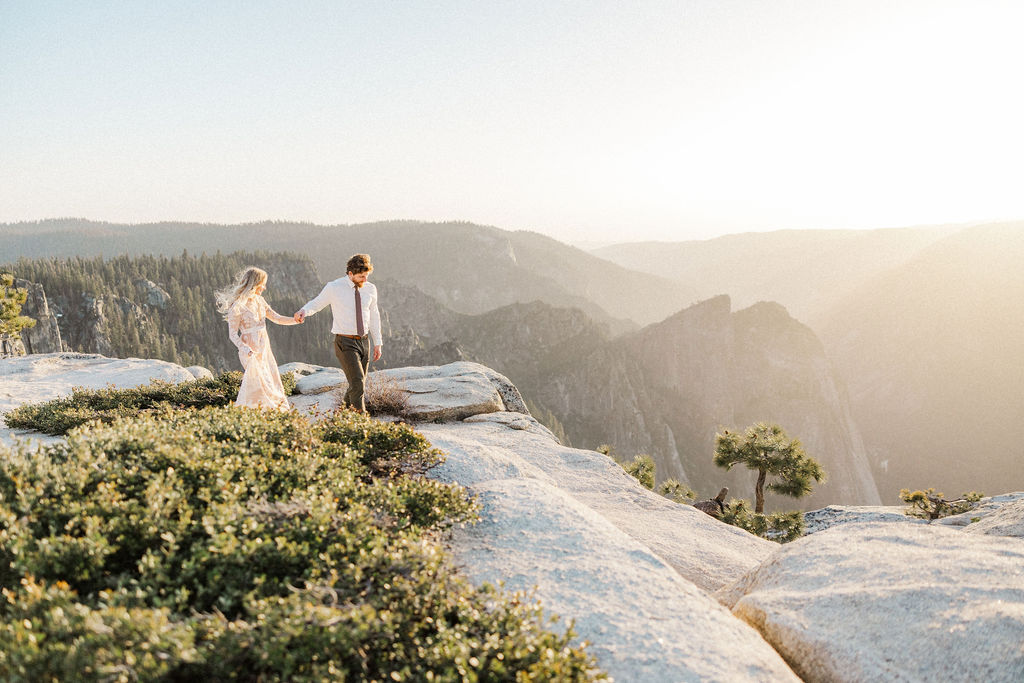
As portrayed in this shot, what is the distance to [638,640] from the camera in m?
3.88

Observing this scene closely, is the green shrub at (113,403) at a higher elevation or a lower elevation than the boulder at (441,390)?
higher

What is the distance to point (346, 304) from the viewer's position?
1083cm

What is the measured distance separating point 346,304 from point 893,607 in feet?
32.6

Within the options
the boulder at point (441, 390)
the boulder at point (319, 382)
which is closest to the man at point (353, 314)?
the boulder at point (441, 390)

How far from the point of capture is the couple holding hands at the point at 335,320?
1080 centimetres

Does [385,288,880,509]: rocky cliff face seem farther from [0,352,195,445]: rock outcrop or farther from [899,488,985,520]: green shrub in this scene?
[899,488,985,520]: green shrub

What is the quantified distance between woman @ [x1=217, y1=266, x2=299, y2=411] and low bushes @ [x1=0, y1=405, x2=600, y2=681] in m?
5.78

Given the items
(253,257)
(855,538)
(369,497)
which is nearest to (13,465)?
(369,497)

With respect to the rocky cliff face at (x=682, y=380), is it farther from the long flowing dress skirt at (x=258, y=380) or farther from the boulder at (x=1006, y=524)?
the boulder at (x=1006, y=524)

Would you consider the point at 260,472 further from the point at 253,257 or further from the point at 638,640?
the point at 253,257

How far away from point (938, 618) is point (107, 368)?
27480mm

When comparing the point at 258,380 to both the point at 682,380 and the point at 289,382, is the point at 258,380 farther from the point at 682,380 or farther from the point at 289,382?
the point at 682,380

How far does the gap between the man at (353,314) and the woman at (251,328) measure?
951 millimetres

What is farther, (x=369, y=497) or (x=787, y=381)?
(x=787, y=381)
